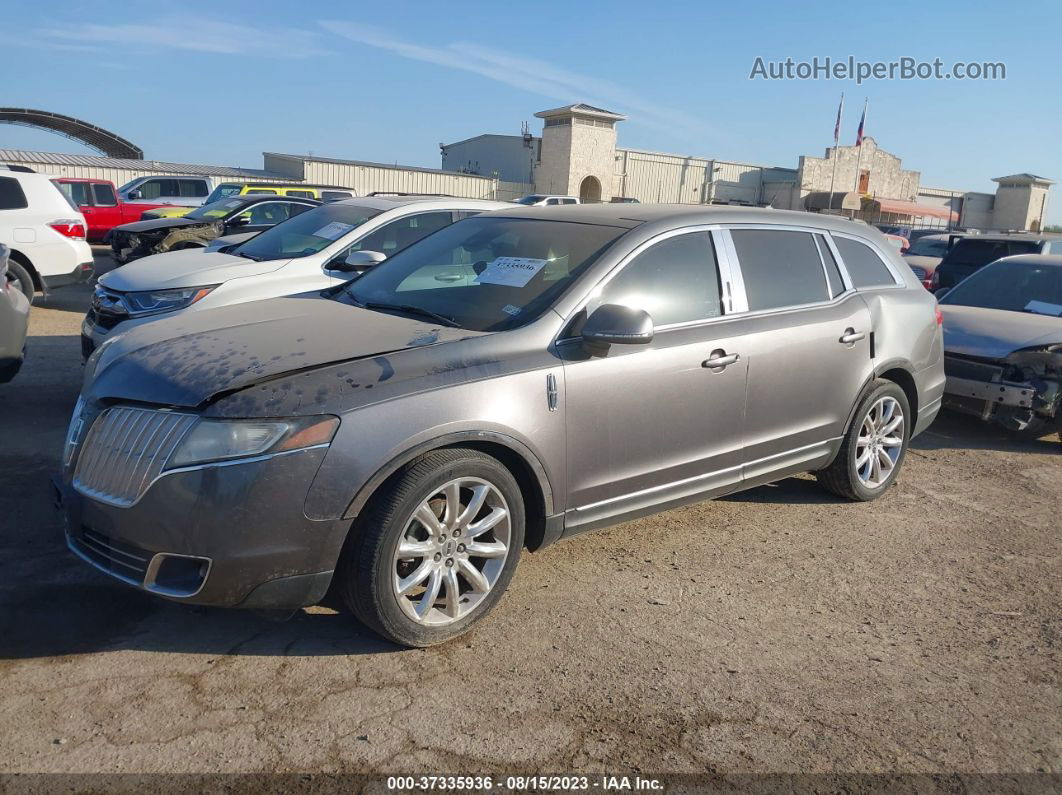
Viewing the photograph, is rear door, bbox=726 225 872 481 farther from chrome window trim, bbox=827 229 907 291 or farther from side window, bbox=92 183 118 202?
side window, bbox=92 183 118 202

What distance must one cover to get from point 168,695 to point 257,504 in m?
0.76

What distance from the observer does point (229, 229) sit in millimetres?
12438

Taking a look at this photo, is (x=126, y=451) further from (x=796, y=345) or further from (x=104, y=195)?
(x=104, y=195)

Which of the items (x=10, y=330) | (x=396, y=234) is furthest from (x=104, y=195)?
(x=10, y=330)

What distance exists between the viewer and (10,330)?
612 centimetres

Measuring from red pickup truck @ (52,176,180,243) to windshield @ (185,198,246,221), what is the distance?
651 cm

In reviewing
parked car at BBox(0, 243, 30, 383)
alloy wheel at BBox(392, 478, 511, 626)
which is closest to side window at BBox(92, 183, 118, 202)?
parked car at BBox(0, 243, 30, 383)

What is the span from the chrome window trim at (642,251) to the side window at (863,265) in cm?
117

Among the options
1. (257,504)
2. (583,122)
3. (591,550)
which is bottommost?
(591,550)

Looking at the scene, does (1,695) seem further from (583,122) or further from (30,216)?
(583,122)

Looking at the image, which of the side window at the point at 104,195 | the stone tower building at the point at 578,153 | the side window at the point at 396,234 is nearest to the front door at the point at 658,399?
the side window at the point at 396,234

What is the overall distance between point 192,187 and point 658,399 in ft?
78.4

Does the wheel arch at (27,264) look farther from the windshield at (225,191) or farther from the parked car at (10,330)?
the windshield at (225,191)

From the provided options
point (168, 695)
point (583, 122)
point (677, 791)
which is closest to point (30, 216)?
point (168, 695)
